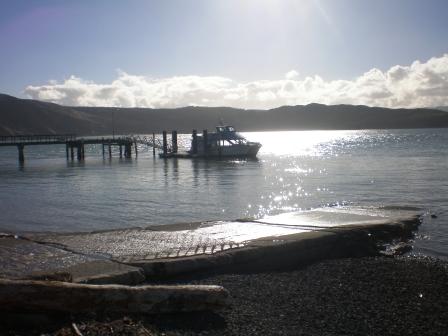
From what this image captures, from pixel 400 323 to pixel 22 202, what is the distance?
23263 mm

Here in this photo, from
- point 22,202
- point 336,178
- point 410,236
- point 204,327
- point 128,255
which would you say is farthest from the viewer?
point 336,178

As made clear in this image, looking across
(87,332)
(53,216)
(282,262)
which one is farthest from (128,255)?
(53,216)

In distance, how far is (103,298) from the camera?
6.81 m

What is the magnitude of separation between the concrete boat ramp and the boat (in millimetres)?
53284

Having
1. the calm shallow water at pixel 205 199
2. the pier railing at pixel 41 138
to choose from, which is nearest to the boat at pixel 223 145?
the pier railing at pixel 41 138

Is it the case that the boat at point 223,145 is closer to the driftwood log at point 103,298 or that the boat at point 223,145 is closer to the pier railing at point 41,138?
the pier railing at point 41,138

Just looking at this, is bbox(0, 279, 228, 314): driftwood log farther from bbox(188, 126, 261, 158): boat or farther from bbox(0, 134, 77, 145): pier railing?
bbox(0, 134, 77, 145): pier railing

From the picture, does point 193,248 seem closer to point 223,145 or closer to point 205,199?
point 205,199

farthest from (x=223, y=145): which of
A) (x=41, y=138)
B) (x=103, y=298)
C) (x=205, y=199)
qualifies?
(x=103, y=298)

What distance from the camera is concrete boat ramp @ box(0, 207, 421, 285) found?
8.79 metres

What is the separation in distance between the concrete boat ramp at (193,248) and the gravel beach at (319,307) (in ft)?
2.03

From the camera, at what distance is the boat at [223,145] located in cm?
6806

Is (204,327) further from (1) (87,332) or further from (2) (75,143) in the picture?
(2) (75,143)

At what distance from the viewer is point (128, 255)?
991 centimetres
